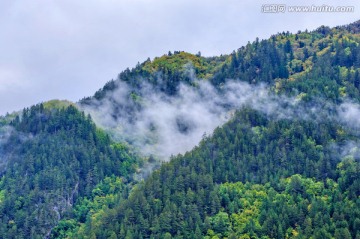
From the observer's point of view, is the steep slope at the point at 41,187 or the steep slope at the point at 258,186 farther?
the steep slope at the point at 41,187

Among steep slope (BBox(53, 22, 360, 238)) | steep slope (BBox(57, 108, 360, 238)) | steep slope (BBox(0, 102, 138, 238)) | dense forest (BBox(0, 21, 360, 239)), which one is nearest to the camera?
steep slope (BBox(57, 108, 360, 238))

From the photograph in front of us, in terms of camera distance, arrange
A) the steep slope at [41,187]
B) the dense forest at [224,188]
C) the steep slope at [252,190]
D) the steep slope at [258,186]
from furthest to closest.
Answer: the steep slope at [41,187]
the dense forest at [224,188]
the steep slope at [258,186]
the steep slope at [252,190]

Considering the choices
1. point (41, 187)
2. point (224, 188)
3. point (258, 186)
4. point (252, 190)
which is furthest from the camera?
point (41, 187)

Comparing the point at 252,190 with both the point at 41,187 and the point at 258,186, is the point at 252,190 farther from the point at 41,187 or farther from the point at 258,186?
the point at 41,187

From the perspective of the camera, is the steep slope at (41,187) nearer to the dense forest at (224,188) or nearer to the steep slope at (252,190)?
the dense forest at (224,188)

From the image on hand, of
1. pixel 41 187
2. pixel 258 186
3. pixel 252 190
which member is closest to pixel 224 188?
pixel 252 190

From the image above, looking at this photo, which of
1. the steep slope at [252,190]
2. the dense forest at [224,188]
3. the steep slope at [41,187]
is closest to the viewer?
the steep slope at [252,190]

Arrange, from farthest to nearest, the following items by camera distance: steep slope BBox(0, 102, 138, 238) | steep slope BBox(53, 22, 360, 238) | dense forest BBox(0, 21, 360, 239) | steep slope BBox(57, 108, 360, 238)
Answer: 1. steep slope BBox(0, 102, 138, 238)
2. dense forest BBox(0, 21, 360, 239)
3. steep slope BBox(53, 22, 360, 238)
4. steep slope BBox(57, 108, 360, 238)

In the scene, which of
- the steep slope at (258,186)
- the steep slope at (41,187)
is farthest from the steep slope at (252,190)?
the steep slope at (41,187)

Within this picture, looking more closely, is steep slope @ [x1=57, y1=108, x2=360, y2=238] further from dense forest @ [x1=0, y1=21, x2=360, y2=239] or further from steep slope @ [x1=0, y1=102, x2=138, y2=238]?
steep slope @ [x1=0, y1=102, x2=138, y2=238]

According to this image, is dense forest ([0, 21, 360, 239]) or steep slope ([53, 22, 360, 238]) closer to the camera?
steep slope ([53, 22, 360, 238])

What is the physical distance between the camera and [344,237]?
145250mm

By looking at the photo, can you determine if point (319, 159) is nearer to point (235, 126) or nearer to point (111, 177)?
point (235, 126)

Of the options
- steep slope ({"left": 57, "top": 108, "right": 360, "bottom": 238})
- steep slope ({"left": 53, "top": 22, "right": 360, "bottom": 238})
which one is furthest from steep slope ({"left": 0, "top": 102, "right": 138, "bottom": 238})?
steep slope ({"left": 57, "top": 108, "right": 360, "bottom": 238})
